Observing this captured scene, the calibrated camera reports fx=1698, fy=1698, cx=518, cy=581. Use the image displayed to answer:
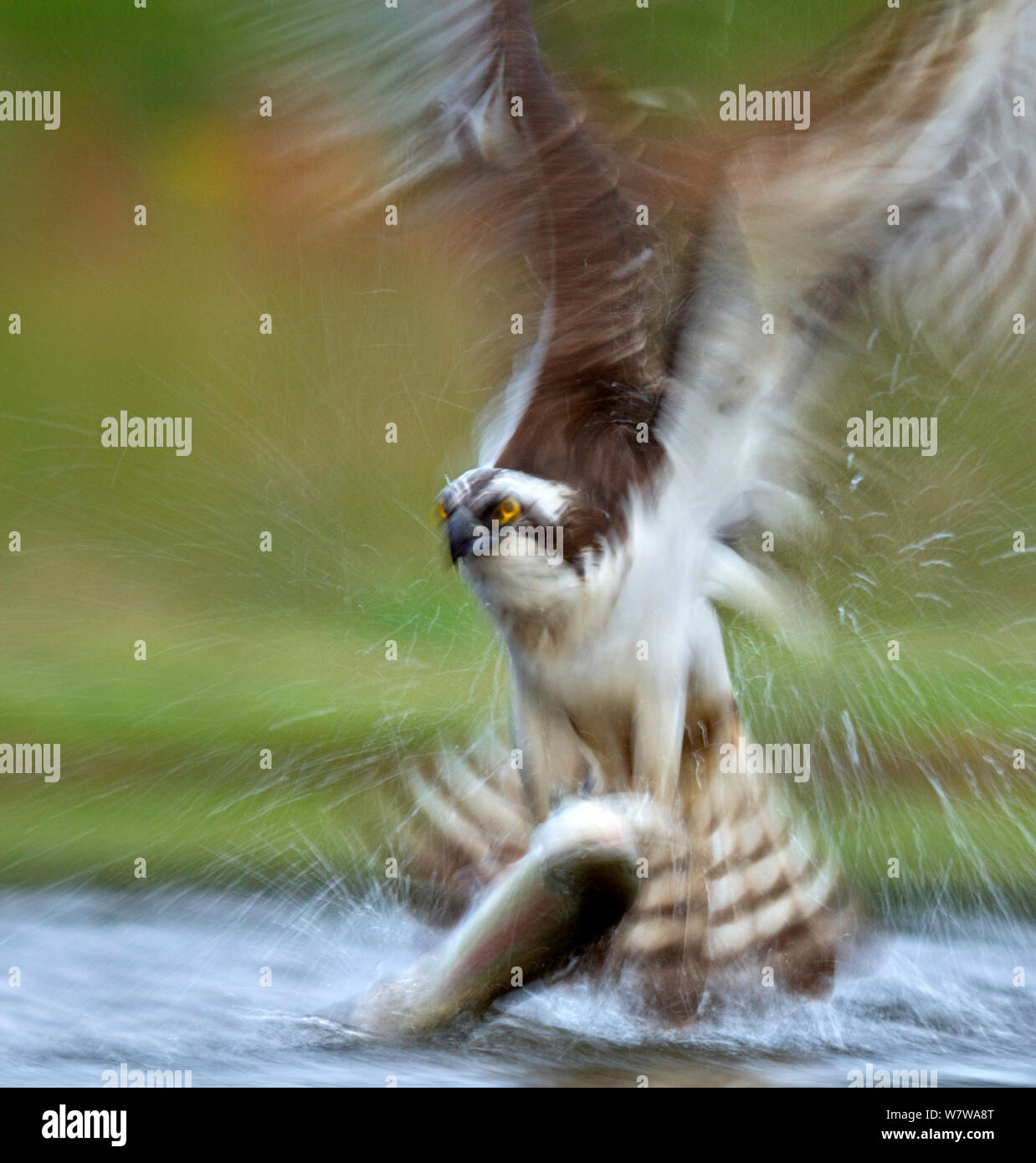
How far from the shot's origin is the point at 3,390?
81.5 inches

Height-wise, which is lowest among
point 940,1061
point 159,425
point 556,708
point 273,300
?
point 940,1061

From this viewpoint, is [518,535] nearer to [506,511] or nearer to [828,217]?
[506,511]

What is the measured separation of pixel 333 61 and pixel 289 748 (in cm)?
78

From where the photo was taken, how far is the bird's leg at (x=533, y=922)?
58.8 inches

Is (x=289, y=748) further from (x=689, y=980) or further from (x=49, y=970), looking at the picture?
(x=689, y=980)

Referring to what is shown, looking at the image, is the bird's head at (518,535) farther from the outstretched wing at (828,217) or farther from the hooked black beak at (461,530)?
the outstretched wing at (828,217)

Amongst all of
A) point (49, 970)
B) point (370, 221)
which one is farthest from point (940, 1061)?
point (370, 221)

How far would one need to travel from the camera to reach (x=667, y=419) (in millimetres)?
1620

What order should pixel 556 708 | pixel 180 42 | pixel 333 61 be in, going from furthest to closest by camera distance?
pixel 180 42
pixel 333 61
pixel 556 708

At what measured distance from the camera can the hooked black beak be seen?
4.93ft

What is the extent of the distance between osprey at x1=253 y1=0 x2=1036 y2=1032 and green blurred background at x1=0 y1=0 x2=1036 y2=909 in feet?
0.34

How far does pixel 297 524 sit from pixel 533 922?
633 mm

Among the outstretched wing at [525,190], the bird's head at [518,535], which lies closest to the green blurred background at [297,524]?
the outstretched wing at [525,190]

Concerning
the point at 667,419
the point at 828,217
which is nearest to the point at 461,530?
the point at 667,419
